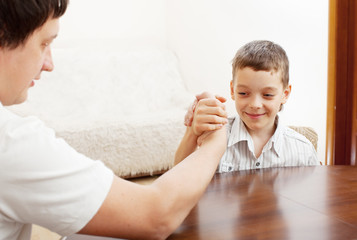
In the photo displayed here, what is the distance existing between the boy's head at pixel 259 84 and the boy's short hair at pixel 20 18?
37.5 inches

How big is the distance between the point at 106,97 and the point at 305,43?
1.83 meters

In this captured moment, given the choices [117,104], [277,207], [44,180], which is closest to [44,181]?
[44,180]

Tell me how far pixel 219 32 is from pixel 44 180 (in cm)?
325

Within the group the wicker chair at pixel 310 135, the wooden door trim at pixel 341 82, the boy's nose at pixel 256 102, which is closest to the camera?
the boy's nose at pixel 256 102

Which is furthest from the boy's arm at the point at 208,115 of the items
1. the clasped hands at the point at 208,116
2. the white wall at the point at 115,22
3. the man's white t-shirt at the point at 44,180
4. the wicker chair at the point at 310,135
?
the white wall at the point at 115,22

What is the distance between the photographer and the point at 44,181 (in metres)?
0.60

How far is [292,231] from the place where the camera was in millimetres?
754

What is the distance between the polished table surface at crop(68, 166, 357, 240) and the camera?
2.48 ft

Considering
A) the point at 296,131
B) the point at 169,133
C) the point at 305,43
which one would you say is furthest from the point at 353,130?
the point at 169,133

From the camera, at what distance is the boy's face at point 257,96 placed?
4.86 ft

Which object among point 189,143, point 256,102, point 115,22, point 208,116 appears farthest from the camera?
point 115,22

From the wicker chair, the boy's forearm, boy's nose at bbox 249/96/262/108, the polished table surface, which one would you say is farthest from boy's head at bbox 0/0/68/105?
the wicker chair

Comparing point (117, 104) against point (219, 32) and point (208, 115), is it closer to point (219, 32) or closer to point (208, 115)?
point (219, 32)

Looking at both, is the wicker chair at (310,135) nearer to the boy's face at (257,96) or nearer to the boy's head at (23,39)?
the boy's face at (257,96)
